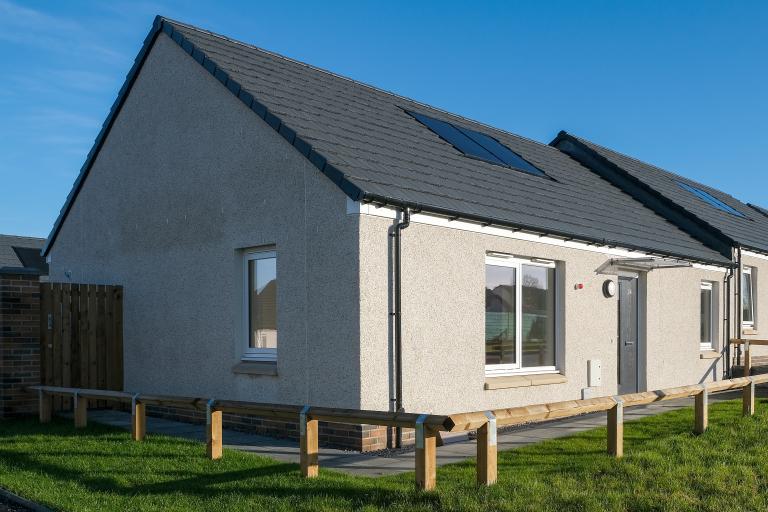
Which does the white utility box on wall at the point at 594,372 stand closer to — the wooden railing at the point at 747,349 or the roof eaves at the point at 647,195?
the wooden railing at the point at 747,349

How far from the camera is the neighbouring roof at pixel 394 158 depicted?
9.68 meters

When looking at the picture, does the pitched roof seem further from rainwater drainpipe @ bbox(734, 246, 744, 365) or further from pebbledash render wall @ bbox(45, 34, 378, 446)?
pebbledash render wall @ bbox(45, 34, 378, 446)

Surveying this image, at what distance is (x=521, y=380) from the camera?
11055 mm

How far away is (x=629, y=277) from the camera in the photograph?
46.3ft

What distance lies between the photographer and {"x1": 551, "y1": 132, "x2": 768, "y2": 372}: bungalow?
17.5 metres

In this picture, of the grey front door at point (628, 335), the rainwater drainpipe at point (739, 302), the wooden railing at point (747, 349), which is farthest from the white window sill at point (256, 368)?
the rainwater drainpipe at point (739, 302)

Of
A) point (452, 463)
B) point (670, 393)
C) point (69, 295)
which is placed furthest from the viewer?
point (69, 295)

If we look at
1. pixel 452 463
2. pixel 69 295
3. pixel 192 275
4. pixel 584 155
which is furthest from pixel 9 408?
pixel 584 155

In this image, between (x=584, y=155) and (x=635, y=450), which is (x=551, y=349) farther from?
(x=584, y=155)

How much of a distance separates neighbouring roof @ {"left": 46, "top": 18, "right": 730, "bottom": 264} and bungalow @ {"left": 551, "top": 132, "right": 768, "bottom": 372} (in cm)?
133

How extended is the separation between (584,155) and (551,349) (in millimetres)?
9136

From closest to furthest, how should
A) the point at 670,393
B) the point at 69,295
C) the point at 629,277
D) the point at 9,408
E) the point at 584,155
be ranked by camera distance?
the point at 670,393 → the point at 9,408 → the point at 69,295 → the point at 629,277 → the point at 584,155

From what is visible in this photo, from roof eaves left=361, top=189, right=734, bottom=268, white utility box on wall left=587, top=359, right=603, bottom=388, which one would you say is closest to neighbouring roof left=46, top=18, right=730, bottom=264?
roof eaves left=361, top=189, right=734, bottom=268

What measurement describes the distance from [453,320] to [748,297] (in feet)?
41.9
